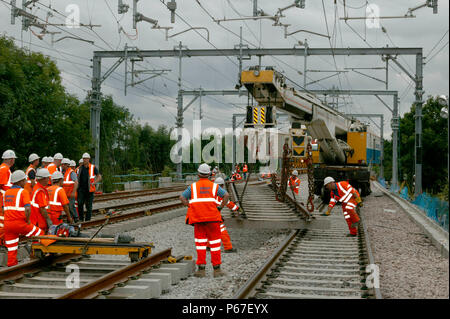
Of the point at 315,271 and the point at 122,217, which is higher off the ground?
the point at 122,217

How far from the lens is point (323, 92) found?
3525 cm

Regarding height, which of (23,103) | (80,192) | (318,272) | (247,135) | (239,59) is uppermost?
(239,59)

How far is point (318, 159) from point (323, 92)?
15677 mm

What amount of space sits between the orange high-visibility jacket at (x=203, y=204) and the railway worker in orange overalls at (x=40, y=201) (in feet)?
7.72

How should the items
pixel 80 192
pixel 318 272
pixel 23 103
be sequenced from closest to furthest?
1. pixel 318 272
2. pixel 80 192
3. pixel 23 103

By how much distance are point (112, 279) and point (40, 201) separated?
227cm

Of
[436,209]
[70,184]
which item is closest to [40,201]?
[70,184]

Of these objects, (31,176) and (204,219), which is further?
(31,176)

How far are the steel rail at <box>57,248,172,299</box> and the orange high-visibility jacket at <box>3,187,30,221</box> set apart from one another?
1883 mm

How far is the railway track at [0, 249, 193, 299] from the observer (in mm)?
6250

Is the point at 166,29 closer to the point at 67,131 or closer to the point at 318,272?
the point at 67,131

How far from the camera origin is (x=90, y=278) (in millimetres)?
7266

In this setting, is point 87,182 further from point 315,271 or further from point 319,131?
point 319,131

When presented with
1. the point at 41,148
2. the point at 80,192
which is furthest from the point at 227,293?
the point at 41,148
